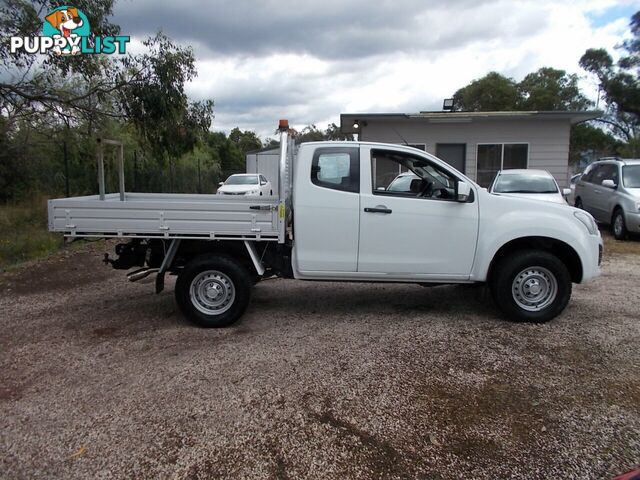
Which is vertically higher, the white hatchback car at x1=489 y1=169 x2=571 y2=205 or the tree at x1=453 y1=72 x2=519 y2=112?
the tree at x1=453 y1=72 x2=519 y2=112

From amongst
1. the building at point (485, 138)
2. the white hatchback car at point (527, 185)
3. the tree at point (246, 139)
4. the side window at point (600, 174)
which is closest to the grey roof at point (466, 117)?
the building at point (485, 138)

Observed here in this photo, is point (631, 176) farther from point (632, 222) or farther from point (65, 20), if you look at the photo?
point (65, 20)

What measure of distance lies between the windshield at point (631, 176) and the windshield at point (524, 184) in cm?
196

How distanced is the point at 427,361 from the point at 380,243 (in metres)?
1.41

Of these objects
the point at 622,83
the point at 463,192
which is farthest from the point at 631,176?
the point at 622,83

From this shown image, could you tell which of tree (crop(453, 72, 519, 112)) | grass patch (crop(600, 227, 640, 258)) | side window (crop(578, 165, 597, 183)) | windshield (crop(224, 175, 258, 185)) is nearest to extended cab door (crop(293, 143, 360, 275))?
grass patch (crop(600, 227, 640, 258))

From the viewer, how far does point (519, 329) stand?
5230 millimetres

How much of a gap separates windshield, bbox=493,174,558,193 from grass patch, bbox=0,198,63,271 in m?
9.67

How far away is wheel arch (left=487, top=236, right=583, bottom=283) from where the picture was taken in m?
5.39

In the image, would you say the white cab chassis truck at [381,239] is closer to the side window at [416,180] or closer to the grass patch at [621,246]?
the side window at [416,180]

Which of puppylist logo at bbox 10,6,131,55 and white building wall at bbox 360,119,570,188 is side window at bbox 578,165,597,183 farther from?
puppylist logo at bbox 10,6,131,55

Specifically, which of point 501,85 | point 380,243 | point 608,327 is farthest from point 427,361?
point 501,85

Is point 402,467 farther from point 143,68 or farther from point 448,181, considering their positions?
point 143,68

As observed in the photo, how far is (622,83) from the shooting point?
32.2m
